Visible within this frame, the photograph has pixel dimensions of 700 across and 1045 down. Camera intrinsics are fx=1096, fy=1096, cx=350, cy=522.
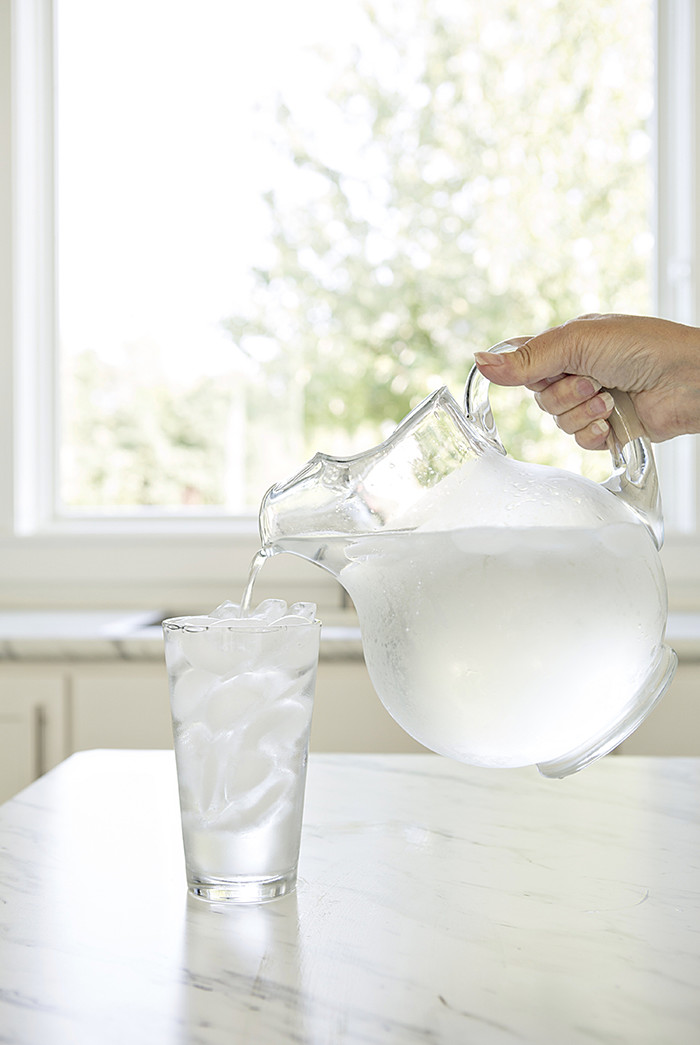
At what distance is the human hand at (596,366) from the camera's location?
682 mm

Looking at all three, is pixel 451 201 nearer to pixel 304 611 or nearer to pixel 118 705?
pixel 118 705

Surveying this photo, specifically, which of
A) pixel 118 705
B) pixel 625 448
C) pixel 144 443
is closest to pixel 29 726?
pixel 118 705

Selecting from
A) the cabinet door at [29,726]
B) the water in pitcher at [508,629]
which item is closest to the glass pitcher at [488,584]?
the water in pitcher at [508,629]

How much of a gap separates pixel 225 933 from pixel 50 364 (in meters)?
1.90

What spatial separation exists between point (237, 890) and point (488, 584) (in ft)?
0.69

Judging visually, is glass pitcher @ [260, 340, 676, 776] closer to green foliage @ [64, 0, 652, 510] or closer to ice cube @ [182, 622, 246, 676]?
ice cube @ [182, 622, 246, 676]

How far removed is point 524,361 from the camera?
0.68 meters

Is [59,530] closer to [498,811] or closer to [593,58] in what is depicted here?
[593,58]

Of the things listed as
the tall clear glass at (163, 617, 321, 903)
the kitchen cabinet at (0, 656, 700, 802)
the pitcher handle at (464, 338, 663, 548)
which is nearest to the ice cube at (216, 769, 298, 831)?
the tall clear glass at (163, 617, 321, 903)

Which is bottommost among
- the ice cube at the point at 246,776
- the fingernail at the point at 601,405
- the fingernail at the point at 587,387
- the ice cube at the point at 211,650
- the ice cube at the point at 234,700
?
the ice cube at the point at 246,776

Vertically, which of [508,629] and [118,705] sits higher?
[508,629]

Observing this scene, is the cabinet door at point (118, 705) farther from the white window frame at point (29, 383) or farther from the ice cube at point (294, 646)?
the ice cube at point (294, 646)

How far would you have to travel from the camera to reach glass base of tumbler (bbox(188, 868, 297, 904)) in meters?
0.58

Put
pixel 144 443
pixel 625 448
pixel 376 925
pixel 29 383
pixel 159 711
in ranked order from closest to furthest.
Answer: pixel 376 925, pixel 625 448, pixel 159 711, pixel 29 383, pixel 144 443
